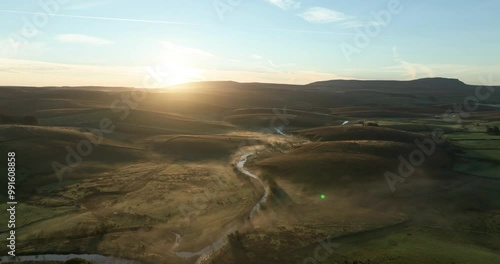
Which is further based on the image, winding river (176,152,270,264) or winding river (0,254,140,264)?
winding river (176,152,270,264)

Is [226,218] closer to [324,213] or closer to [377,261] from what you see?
[324,213]

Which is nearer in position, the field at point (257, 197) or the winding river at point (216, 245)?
the winding river at point (216, 245)

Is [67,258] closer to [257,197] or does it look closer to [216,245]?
[216,245]

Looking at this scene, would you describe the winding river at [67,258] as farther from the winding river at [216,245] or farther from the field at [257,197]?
the winding river at [216,245]

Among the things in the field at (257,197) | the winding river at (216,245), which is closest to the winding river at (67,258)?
the field at (257,197)

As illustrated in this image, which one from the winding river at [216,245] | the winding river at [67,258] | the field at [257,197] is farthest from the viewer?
the field at [257,197]

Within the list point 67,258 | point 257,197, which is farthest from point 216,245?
point 257,197

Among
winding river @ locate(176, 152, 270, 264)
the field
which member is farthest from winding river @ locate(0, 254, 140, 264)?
winding river @ locate(176, 152, 270, 264)

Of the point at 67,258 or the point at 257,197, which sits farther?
the point at 257,197

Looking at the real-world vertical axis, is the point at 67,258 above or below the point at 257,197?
below

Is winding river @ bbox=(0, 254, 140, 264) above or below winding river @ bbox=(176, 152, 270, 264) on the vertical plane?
below

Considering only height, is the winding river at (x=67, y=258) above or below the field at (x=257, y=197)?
below

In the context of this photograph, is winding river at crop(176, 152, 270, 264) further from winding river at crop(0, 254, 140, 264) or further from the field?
winding river at crop(0, 254, 140, 264)
